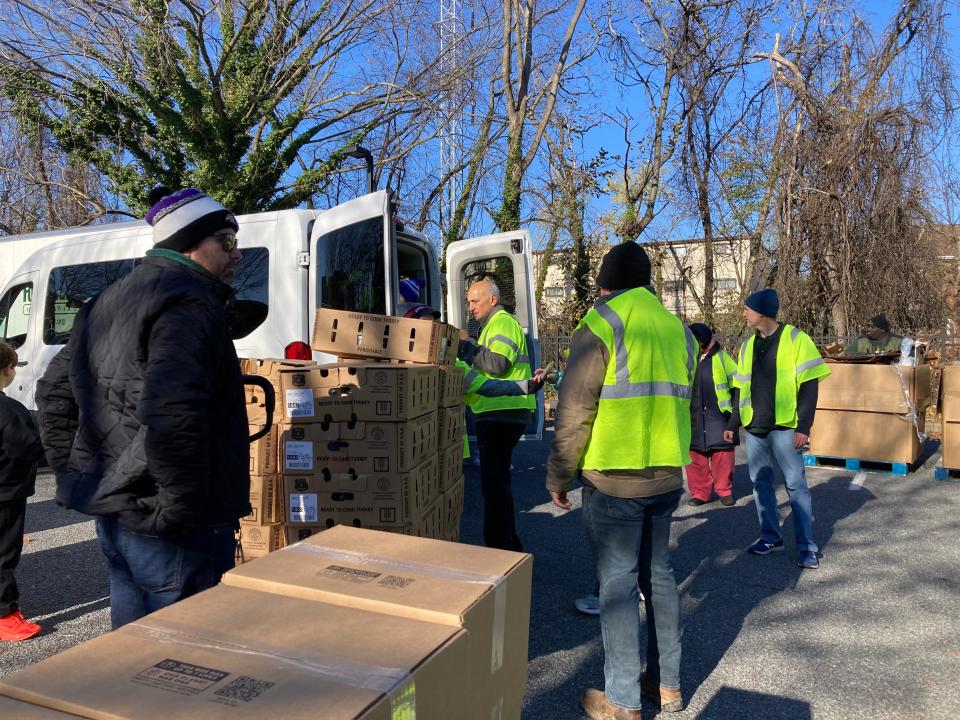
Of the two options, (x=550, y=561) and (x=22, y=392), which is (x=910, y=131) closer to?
(x=550, y=561)

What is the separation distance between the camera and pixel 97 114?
51.1 feet

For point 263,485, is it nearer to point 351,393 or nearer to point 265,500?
point 265,500

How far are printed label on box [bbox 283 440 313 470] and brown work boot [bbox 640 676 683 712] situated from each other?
6.24 feet

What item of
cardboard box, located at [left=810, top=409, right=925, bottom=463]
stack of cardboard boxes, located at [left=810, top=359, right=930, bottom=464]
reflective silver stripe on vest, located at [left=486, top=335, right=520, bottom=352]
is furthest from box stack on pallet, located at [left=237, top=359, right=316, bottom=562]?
cardboard box, located at [left=810, top=409, right=925, bottom=463]

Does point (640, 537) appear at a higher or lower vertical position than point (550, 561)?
higher

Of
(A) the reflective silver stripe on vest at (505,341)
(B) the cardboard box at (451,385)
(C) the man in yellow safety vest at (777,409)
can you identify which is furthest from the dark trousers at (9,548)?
(C) the man in yellow safety vest at (777,409)

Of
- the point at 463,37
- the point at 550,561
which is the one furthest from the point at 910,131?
the point at 550,561

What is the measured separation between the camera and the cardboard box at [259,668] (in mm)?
1205

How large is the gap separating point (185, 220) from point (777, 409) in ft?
14.2

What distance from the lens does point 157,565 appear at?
233cm

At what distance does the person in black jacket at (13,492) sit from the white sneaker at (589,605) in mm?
2932

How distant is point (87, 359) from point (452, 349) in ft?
8.14

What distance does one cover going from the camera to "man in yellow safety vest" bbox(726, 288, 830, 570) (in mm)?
5480

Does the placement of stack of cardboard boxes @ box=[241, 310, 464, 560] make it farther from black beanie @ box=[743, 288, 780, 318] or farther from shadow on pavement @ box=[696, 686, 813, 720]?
black beanie @ box=[743, 288, 780, 318]
